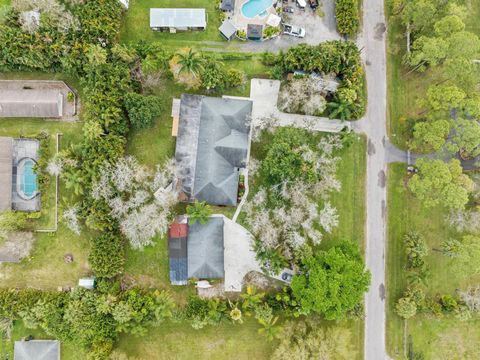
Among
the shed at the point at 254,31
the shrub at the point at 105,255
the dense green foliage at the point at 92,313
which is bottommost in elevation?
the dense green foliage at the point at 92,313

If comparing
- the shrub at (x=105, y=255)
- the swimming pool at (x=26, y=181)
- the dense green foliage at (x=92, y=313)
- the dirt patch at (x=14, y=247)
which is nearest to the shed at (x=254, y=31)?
the shrub at (x=105, y=255)

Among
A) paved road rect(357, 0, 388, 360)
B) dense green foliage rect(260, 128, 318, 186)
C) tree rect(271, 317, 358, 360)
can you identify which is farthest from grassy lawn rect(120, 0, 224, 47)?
tree rect(271, 317, 358, 360)

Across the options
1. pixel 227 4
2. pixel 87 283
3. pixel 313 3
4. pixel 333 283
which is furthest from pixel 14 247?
pixel 313 3

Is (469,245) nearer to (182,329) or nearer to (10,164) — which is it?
(182,329)

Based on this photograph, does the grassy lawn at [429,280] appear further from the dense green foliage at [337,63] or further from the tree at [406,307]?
the dense green foliage at [337,63]

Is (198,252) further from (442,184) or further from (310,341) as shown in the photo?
(442,184)

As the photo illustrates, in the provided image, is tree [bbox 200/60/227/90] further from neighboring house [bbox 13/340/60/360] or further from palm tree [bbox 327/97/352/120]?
neighboring house [bbox 13/340/60/360]
